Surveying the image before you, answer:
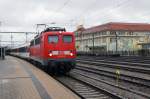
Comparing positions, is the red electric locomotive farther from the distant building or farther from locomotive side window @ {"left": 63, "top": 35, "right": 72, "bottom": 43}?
the distant building

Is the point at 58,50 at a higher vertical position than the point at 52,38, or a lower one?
lower

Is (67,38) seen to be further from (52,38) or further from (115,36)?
(115,36)

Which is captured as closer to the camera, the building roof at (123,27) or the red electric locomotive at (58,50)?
the red electric locomotive at (58,50)

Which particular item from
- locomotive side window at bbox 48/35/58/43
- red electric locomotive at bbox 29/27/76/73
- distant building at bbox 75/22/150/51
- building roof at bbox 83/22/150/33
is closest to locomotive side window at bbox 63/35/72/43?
red electric locomotive at bbox 29/27/76/73

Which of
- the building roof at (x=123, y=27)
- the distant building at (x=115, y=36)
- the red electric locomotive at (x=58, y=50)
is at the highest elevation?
the building roof at (x=123, y=27)

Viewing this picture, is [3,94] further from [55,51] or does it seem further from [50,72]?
[50,72]

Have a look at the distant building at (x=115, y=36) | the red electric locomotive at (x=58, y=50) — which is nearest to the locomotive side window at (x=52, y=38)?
the red electric locomotive at (x=58, y=50)

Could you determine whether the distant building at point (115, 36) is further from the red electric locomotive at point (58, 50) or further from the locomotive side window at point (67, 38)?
the red electric locomotive at point (58, 50)

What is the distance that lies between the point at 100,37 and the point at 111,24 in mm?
8705

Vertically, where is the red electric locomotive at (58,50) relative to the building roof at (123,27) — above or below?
below

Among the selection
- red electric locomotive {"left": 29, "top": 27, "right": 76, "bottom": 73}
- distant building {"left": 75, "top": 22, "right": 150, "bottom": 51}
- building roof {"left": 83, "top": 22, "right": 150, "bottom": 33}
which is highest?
building roof {"left": 83, "top": 22, "right": 150, "bottom": 33}

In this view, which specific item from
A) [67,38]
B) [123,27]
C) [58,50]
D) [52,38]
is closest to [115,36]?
[123,27]

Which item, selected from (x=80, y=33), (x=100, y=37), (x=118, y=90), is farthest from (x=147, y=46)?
(x=118, y=90)

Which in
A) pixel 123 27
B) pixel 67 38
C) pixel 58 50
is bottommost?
pixel 58 50
